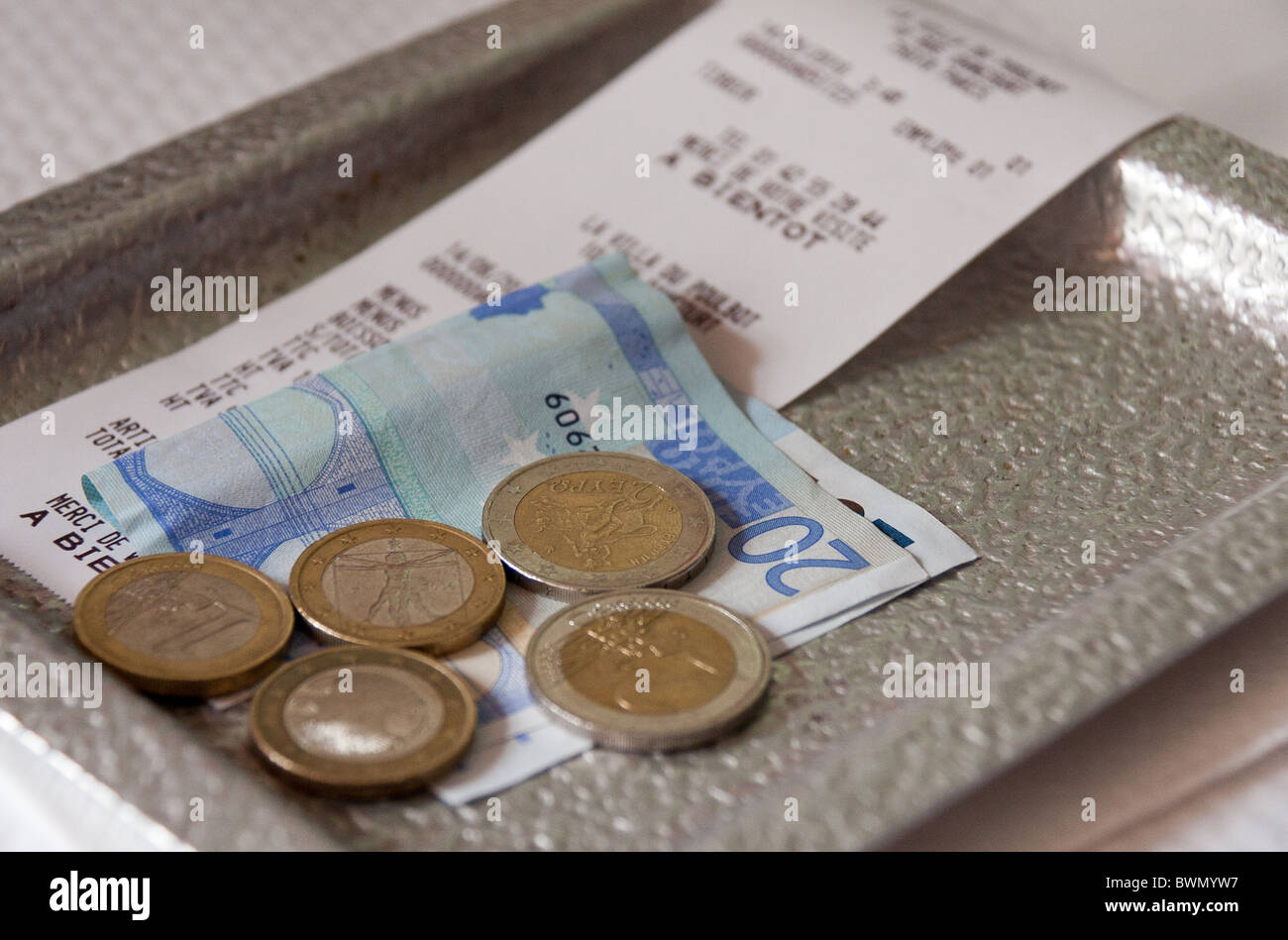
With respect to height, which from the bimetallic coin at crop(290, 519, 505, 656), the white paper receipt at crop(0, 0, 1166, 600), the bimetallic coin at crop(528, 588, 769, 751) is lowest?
the bimetallic coin at crop(528, 588, 769, 751)

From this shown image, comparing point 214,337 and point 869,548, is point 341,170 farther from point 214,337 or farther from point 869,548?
point 869,548

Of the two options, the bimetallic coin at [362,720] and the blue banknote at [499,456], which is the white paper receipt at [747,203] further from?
the bimetallic coin at [362,720]

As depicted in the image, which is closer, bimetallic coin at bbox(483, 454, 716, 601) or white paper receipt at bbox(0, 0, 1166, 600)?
bimetallic coin at bbox(483, 454, 716, 601)

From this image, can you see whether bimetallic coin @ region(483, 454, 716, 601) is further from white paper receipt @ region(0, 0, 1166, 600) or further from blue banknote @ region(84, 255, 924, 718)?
white paper receipt @ region(0, 0, 1166, 600)

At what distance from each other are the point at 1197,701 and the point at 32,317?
513 millimetres

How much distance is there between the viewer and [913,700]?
472mm

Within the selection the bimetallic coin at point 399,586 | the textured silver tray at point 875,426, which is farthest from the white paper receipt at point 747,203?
the bimetallic coin at point 399,586

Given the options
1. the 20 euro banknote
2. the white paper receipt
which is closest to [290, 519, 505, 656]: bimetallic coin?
the 20 euro banknote

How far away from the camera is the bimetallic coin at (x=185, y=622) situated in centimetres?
46

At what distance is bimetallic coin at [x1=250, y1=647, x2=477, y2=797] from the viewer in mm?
433

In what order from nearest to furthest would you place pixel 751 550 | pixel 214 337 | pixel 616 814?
pixel 616 814 → pixel 751 550 → pixel 214 337

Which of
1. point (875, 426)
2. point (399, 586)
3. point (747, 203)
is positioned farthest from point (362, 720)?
point (747, 203)

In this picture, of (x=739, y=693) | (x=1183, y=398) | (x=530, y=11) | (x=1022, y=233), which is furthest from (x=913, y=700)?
(x=530, y=11)

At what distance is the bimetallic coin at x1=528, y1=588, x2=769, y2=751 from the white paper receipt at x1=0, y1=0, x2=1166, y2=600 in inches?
7.2
